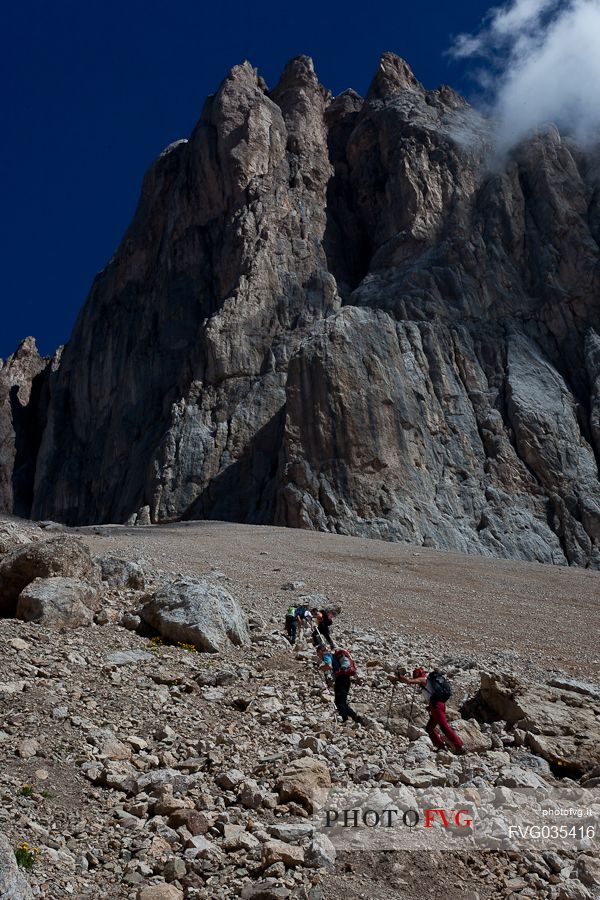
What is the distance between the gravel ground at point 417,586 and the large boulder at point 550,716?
4.06 meters

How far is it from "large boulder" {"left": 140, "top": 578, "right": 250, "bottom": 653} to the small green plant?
19.1 feet

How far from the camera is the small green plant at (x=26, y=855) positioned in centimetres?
516

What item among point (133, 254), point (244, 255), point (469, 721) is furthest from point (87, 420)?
point (469, 721)

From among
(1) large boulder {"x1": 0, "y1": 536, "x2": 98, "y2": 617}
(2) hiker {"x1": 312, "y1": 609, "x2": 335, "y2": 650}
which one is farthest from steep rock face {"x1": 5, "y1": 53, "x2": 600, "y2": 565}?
(1) large boulder {"x1": 0, "y1": 536, "x2": 98, "y2": 617}

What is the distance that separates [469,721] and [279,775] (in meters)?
3.37

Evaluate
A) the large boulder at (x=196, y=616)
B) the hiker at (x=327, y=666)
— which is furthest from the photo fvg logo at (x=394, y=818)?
the large boulder at (x=196, y=616)

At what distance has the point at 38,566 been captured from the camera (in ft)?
39.2

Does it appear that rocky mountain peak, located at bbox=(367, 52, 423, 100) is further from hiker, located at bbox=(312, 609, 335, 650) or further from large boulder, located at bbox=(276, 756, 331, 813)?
large boulder, located at bbox=(276, 756, 331, 813)

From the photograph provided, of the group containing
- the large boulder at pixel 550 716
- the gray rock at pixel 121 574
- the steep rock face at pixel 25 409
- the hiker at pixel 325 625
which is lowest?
the large boulder at pixel 550 716

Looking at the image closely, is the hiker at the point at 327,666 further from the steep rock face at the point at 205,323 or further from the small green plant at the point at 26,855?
the steep rock face at the point at 205,323

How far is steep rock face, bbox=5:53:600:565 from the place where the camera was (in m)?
48.7

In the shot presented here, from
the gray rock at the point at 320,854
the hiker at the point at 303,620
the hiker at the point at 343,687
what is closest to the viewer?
the gray rock at the point at 320,854

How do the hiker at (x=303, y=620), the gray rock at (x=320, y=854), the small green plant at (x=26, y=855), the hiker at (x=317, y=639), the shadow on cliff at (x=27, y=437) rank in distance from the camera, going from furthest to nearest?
1. the shadow on cliff at (x=27, y=437)
2. the hiker at (x=303, y=620)
3. the hiker at (x=317, y=639)
4. the gray rock at (x=320, y=854)
5. the small green plant at (x=26, y=855)

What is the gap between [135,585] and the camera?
14.8m
